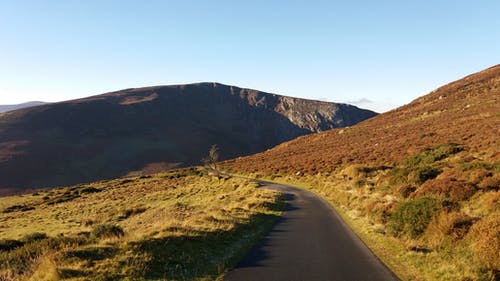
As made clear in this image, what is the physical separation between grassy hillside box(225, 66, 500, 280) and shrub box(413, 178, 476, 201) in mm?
48

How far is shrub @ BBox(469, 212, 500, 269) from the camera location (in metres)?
10.0

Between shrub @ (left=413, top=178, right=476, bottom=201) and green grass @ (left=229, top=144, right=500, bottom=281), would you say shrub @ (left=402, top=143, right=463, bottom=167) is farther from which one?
shrub @ (left=413, top=178, right=476, bottom=201)

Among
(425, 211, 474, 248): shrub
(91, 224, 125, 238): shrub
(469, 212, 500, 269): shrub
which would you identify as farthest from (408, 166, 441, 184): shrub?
(91, 224, 125, 238): shrub

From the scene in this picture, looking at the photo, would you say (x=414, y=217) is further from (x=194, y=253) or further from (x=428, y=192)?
(x=194, y=253)

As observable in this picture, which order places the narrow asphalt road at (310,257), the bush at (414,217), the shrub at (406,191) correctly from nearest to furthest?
1. the narrow asphalt road at (310,257)
2. the bush at (414,217)
3. the shrub at (406,191)

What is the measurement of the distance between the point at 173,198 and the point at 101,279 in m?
39.2

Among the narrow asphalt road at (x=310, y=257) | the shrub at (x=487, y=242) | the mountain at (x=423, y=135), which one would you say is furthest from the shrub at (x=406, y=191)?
the shrub at (x=487, y=242)

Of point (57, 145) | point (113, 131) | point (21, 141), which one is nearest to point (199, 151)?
point (113, 131)

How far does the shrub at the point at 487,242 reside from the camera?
10.0 m

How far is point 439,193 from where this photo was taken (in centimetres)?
1947

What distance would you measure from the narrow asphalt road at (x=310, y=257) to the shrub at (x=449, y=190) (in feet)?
18.9

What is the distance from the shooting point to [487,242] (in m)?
10.6

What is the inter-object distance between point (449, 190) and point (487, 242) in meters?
9.99

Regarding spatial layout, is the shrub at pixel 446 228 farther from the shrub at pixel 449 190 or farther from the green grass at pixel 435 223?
the shrub at pixel 449 190
